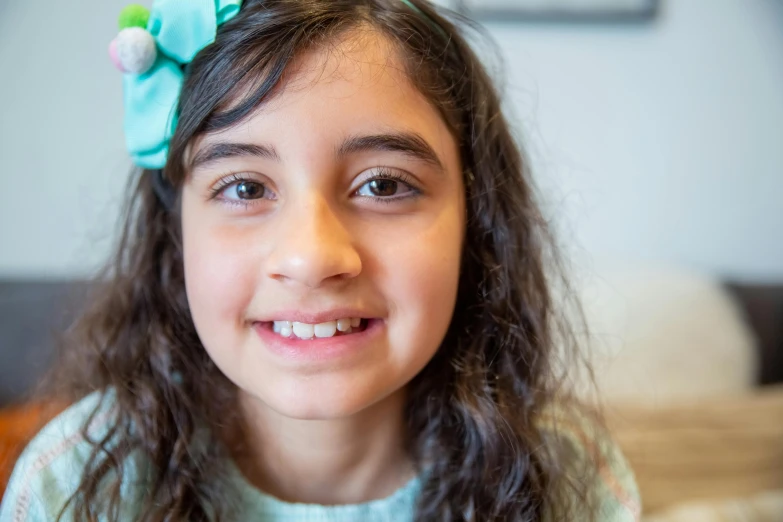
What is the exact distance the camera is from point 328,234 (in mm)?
562

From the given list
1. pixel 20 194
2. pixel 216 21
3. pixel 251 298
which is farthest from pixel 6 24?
pixel 251 298

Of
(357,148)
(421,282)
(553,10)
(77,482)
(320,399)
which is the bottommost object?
(77,482)

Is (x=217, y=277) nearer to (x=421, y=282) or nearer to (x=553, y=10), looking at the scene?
(x=421, y=282)

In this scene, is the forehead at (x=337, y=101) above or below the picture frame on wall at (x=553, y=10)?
below

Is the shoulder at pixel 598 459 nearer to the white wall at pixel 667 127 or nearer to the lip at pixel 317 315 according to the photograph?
the lip at pixel 317 315

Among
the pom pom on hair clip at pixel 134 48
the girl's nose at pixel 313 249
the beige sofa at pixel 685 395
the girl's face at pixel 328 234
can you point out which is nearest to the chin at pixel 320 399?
the girl's face at pixel 328 234

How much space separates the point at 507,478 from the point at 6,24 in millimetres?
1177

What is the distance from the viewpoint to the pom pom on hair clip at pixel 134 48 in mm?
617

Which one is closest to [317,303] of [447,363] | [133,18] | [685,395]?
[447,363]

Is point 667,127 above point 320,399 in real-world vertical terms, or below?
above

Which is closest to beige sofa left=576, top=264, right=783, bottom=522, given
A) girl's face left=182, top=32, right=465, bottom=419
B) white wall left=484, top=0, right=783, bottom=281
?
white wall left=484, top=0, right=783, bottom=281

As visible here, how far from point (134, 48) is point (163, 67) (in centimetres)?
4

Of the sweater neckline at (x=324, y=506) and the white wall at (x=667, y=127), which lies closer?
the sweater neckline at (x=324, y=506)

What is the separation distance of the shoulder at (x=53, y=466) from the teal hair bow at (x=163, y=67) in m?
0.33
